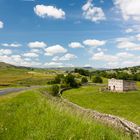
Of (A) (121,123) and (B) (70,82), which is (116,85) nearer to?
(B) (70,82)

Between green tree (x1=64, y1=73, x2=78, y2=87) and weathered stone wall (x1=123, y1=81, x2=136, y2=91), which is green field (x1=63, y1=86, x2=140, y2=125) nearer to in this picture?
weathered stone wall (x1=123, y1=81, x2=136, y2=91)

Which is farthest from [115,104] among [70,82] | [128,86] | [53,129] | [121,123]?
[53,129]

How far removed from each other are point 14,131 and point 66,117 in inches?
83.0

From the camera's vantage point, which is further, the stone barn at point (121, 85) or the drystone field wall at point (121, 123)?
the stone barn at point (121, 85)

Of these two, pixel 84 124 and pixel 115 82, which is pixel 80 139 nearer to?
pixel 84 124

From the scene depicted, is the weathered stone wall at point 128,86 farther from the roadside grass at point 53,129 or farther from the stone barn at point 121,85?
the roadside grass at point 53,129

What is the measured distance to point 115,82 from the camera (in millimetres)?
107500

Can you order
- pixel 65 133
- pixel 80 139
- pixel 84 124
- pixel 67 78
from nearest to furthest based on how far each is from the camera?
pixel 80 139 → pixel 65 133 → pixel 84 124 → pixel 67 78

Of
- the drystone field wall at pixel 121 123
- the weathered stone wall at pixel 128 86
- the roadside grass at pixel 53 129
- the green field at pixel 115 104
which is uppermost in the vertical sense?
the roadside grass at pixel 53 129

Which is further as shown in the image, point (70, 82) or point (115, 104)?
point (70, 82)

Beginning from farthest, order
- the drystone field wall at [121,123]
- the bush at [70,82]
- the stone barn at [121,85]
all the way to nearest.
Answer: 1. the bush at [70,82]
2. the stone barn at [121,85]
3. the drystone field wall at [121,123]

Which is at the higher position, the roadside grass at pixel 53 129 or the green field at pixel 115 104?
the roadside grass at pixel 53 129

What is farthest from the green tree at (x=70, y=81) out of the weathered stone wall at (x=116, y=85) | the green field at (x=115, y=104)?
the green field at (x=115, y=104)

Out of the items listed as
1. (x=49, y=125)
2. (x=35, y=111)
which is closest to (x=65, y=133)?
(x=49, y=125)
